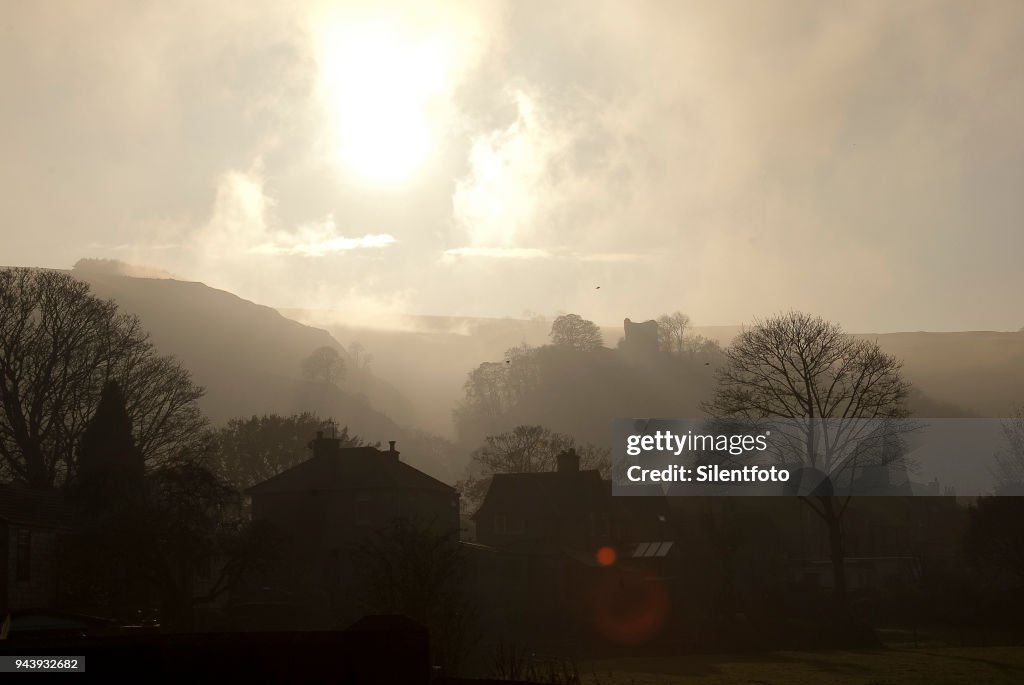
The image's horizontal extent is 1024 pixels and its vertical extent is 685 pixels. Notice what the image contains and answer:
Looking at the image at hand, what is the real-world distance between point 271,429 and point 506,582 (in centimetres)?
3405

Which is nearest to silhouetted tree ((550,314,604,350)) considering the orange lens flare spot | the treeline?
the treeline

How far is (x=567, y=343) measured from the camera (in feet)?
424

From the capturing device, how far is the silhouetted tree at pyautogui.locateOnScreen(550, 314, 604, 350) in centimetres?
12912

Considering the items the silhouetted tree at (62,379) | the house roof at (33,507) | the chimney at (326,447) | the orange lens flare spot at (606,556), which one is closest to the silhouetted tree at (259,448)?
the chimney at (326,447)

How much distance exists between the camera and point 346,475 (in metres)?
60.4

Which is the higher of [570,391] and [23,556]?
[570,391]

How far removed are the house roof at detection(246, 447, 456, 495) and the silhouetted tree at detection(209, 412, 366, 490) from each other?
18.3 meters

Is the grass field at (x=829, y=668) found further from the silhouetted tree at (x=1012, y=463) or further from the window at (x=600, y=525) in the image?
the window at (x=600, y=525)

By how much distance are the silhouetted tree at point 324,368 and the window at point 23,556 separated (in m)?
94.2

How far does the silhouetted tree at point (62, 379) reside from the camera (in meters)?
48.0

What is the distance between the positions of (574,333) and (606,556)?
69721 mm

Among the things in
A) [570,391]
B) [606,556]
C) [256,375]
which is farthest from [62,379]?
[256,375]

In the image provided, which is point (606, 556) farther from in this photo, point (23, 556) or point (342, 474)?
point (23, 556)

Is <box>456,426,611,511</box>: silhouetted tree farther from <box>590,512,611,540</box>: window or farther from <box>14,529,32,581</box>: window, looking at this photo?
<box>14,529,32,581</box>: window
